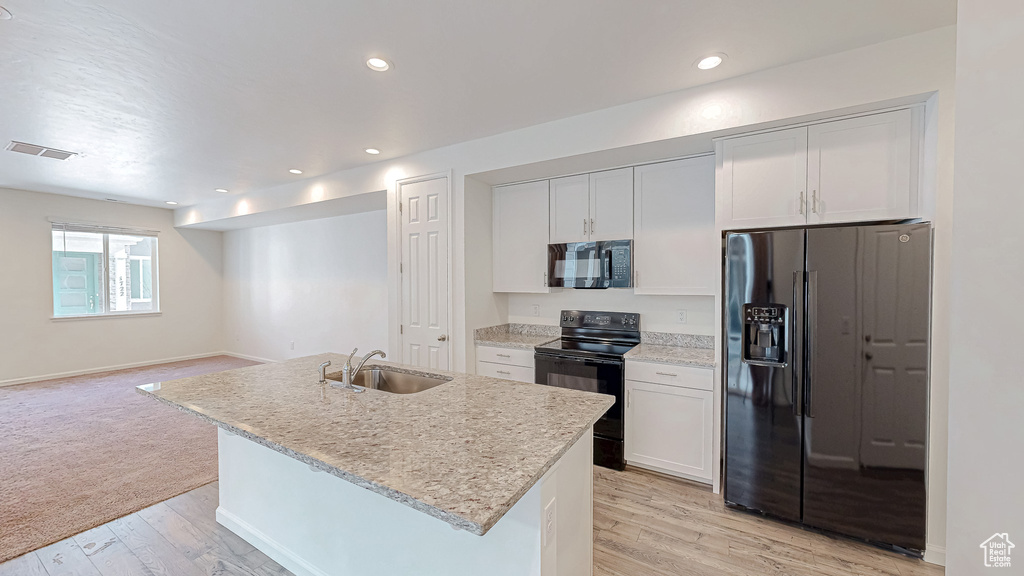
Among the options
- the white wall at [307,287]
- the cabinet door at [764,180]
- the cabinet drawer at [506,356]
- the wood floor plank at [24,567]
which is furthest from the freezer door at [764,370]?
the white wall at [307,287]

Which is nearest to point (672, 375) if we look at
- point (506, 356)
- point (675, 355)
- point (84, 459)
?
point (675, 355)

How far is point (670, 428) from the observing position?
2750 millimetres

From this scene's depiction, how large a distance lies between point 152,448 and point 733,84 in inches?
202

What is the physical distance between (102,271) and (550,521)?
313 inches

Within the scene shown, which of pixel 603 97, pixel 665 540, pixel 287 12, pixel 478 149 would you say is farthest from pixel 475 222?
pixel 665 540

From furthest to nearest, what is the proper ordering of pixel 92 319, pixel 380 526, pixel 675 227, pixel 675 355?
pixel 92 319 → pixel 675 227 → pixel 675 355 → pixel 380 526

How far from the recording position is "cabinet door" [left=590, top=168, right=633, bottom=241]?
3.14 m

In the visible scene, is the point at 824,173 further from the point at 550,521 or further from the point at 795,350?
the point at 550,521

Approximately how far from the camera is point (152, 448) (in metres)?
3.27

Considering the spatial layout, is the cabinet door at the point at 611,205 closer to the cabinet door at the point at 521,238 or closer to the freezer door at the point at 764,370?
the cabinet door at the point at 521,238

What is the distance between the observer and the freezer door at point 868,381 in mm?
1908

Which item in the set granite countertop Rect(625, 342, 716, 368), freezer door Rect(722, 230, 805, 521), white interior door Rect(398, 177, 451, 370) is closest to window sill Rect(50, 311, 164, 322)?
white interior door Rect(398, 177, 451, 370)

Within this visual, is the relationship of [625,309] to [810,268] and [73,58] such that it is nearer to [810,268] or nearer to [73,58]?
[810,268]

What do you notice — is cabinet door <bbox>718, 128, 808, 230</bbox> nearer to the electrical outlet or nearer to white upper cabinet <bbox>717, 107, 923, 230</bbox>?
white upper cabinet <bbox>717, 107, 923, 230</bbox>
